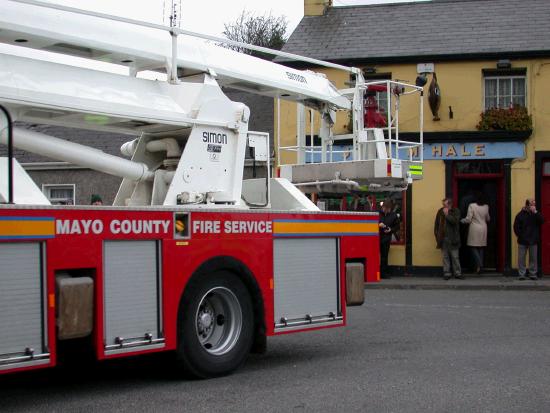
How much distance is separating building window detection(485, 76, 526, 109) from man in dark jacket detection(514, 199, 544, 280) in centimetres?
290

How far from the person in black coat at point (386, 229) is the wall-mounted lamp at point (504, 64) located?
14.4ft

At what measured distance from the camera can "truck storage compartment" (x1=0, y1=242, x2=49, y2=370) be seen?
6.90m

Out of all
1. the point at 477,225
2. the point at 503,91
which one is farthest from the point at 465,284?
the point at 503,91

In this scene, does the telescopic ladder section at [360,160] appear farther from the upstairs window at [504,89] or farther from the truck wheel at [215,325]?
the upstairs window at [504,89]

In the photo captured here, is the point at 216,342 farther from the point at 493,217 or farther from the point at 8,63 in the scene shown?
the point at 493,217

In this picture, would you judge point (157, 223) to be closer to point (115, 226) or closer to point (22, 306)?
point (115, 226)

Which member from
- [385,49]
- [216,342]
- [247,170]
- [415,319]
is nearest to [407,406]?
[216,342]

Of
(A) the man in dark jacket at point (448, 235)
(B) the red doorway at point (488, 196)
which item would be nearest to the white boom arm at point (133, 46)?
(A) the man in dark jacket at point (448, 235)

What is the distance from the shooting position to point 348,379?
28.6ft

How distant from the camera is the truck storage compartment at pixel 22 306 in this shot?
690cm

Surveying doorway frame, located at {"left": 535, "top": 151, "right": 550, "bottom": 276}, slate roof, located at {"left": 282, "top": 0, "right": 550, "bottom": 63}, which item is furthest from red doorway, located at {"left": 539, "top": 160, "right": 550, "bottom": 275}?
slate roof, located at {"left": 282, "top": 0, "right": 550, "bottom": 63}

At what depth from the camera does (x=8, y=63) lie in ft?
25.6

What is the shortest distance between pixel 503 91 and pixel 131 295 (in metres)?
16.5

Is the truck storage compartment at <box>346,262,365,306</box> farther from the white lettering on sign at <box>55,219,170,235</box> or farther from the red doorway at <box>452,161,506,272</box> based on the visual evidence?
the red doorway at <box>452,161,506,272</box>
